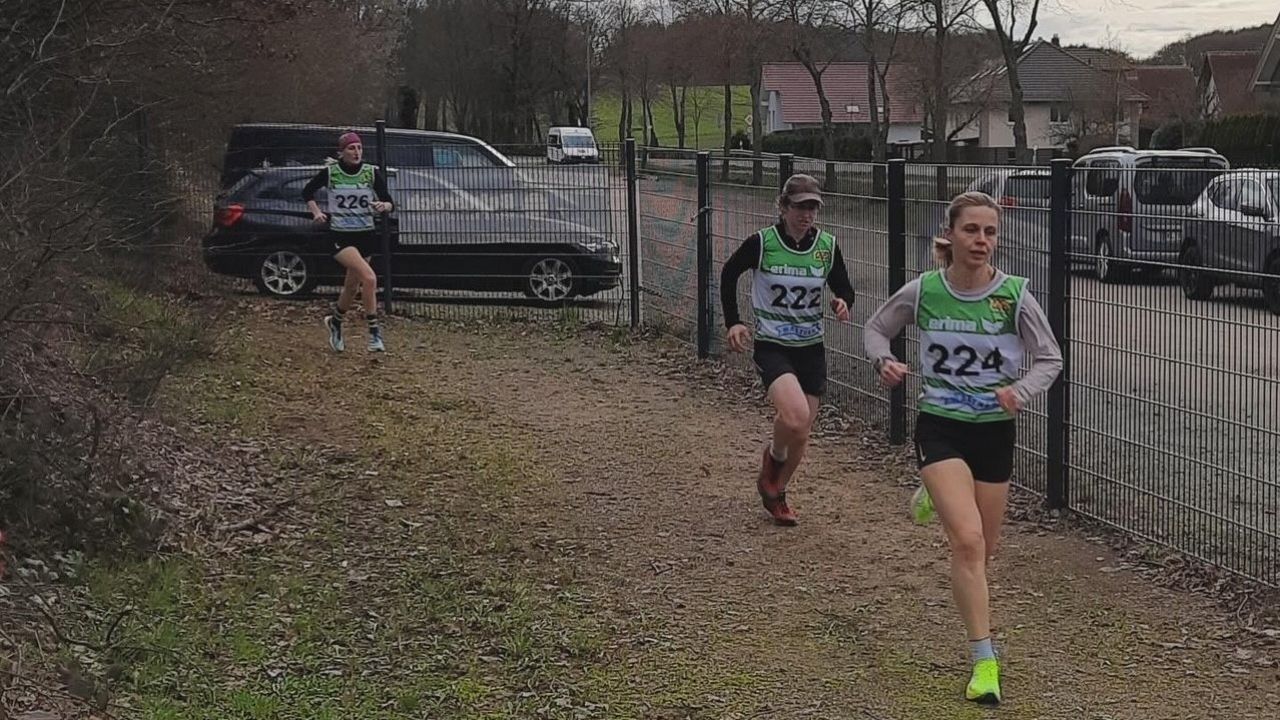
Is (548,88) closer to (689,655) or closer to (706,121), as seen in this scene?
(706,121)

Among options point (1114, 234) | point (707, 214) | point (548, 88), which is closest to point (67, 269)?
point (1114, 234)

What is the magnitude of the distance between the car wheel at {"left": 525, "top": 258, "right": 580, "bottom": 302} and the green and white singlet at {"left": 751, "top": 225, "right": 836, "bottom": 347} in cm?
754

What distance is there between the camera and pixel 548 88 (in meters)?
63.3

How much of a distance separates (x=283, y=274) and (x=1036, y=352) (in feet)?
37.7

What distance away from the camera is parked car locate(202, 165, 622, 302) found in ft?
48.8

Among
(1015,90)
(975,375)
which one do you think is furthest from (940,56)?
(975,375)

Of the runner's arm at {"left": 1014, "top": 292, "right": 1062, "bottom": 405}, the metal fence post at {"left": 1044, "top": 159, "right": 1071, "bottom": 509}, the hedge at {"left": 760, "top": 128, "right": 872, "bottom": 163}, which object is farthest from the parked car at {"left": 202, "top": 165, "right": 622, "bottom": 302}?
the hedge at {"left": 760, "top": 128, "right": 872, "bottom": 163}

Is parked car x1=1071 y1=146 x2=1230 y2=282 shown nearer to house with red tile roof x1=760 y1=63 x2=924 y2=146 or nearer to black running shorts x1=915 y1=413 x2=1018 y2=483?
black running shorts x1=915 y1=413 x2=1018 y2=483

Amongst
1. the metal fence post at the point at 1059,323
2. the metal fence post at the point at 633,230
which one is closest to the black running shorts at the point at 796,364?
the metal fence post at the point at 1059,323

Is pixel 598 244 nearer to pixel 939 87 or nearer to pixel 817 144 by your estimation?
pixel 939 87

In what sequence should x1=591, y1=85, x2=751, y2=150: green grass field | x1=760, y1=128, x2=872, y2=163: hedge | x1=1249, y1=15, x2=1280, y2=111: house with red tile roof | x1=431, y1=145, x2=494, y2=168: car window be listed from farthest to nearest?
x1=591, y1=85, x2=751, y2=150: green grass field → x1=760, y1=128, x2=872, y2=163: hedge → x1=1249, y1=15, x2=1280, y2=111: house with red tile roof → x1=431, y1=145, x2=494, y2=168: car window

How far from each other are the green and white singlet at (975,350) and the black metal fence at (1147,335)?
4.27ft

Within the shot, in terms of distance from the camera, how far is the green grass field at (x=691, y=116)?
3346 inches

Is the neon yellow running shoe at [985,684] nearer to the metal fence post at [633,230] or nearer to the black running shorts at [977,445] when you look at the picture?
the black running shorts at [977,445]
